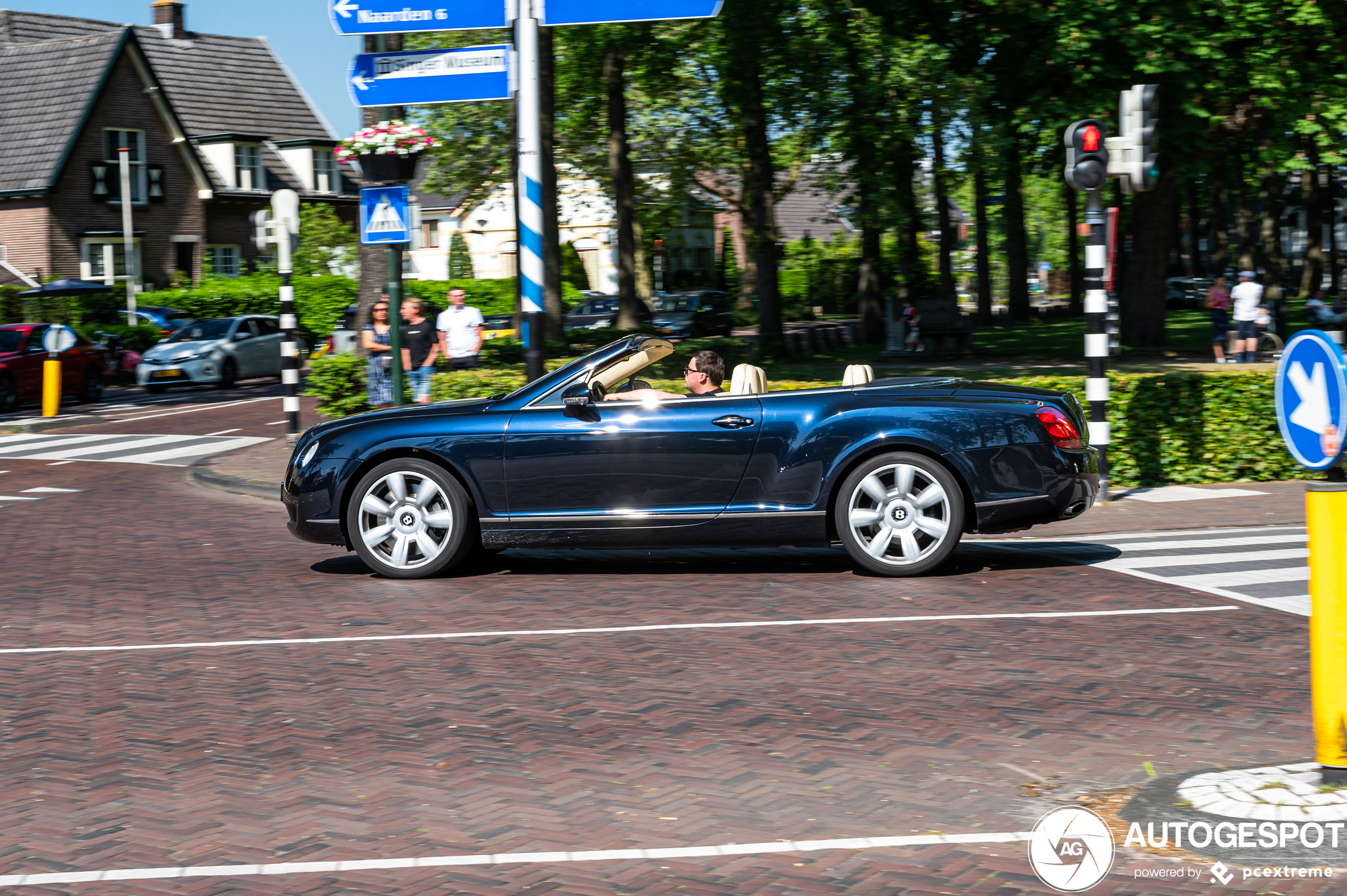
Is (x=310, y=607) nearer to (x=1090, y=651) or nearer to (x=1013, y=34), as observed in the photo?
(x=1090, y=651)

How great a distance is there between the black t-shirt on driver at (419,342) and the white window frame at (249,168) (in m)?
39.7

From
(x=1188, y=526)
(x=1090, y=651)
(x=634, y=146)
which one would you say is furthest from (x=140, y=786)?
(x=634, y=146)

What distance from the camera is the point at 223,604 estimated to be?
8617 mm

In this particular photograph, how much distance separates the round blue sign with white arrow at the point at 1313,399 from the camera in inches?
179

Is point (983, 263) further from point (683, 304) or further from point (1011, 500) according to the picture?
point (1011, 500)

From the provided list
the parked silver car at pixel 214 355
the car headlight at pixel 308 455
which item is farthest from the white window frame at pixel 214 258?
the car headlight at pixel 308 455

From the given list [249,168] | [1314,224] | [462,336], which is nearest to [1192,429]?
[462,336]

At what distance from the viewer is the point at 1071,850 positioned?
13.9ft

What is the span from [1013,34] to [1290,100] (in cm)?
462

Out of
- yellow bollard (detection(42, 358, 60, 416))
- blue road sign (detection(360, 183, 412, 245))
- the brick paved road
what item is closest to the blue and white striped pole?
blue road sign (detection(360, 183, 412, 245))

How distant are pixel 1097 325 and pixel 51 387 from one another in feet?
58.0

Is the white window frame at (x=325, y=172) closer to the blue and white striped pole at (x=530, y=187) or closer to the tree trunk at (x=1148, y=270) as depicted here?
the tree trunk at (x=1148, y=270)

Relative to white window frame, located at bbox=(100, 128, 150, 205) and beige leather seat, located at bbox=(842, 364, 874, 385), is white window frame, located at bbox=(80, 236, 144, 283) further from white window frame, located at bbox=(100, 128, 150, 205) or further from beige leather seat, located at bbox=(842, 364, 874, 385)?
beige leather seat, located at bbox=(842, 364, 874, 385)

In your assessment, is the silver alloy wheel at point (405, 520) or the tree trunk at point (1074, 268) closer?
the silver alloy wheel at point (405, 520)
